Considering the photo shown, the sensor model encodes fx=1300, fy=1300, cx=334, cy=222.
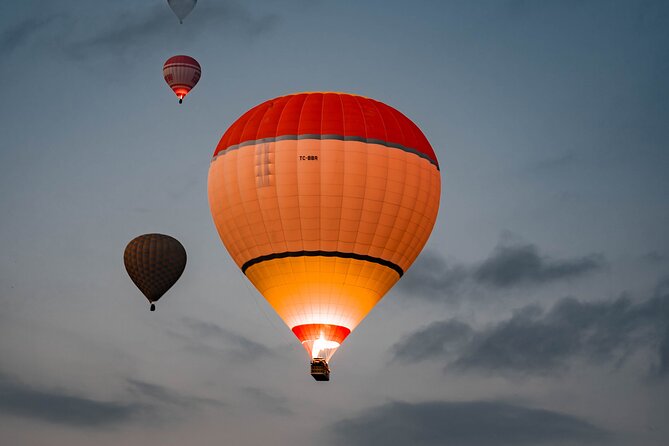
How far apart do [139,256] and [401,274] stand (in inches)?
605

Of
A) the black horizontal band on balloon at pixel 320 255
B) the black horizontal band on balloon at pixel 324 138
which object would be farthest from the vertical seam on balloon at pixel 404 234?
the black horizontal band on balloon at pixel 320 255

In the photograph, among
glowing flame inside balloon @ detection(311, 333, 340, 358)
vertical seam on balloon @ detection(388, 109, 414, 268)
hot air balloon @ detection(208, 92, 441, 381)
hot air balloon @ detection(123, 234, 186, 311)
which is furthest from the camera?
hot air balloon @ detection(123, 234, 186, 311)

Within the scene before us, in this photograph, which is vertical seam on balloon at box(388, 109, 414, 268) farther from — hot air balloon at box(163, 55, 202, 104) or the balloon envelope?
hot air balloon at box(163, 55, 202, 104)

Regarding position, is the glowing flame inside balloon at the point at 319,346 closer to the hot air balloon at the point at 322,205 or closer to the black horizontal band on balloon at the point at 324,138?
the hot air balloon at the point at 322,205

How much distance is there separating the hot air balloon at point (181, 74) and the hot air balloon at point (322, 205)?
924 inches

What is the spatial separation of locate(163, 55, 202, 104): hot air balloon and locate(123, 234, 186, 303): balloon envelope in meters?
12.7

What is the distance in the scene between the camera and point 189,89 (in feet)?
225

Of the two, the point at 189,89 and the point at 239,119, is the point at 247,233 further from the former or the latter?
the point at 189,89

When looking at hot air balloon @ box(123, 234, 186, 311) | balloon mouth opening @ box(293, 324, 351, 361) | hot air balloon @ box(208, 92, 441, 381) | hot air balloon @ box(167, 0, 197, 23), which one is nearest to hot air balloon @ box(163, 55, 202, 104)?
hot air balloon @ box(167, 0, 197, 23)

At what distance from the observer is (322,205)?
43.8m

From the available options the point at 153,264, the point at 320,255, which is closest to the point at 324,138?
the point at 320,255

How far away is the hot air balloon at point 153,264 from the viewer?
57.2m

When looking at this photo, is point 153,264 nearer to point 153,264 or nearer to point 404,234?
point 153,264

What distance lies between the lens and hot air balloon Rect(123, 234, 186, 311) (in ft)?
188
